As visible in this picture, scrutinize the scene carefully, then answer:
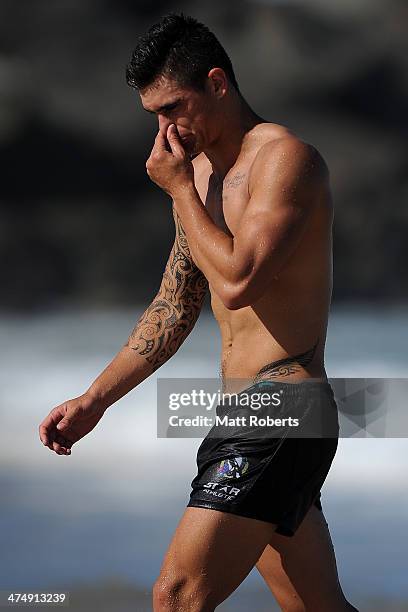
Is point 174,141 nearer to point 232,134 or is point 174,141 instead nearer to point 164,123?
point 164,123

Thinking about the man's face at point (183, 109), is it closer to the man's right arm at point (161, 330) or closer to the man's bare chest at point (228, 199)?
the man's bare chest at point (228, 199)

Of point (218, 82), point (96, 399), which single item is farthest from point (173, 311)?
point (218, 82)

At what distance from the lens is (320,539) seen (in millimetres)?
2658

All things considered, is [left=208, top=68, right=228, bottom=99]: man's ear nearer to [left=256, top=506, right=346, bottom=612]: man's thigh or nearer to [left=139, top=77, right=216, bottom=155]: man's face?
[left=139, top=77, right=216, bottom=155]: man's face

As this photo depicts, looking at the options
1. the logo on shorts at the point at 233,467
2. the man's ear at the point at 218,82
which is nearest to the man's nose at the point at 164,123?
the man's ear at the point at 218,82

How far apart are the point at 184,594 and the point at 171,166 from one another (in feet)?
2.73

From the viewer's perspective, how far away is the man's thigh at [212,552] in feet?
7.72

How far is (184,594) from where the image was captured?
236 cm

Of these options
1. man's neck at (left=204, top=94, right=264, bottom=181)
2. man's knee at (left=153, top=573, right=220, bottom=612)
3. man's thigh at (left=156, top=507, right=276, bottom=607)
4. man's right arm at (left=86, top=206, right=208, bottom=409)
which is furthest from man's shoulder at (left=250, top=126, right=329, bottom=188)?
man's knee at (left=153, top=573, right=220, bottom=612)

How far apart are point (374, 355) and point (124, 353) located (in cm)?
370

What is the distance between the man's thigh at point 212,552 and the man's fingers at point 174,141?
0.71 m

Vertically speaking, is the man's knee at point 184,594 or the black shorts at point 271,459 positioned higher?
the black shorts at point 271,459

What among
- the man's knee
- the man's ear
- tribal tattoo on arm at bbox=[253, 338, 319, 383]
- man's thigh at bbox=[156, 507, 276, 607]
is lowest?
the man's knee

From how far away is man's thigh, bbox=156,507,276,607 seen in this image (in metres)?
Result: 2.35
